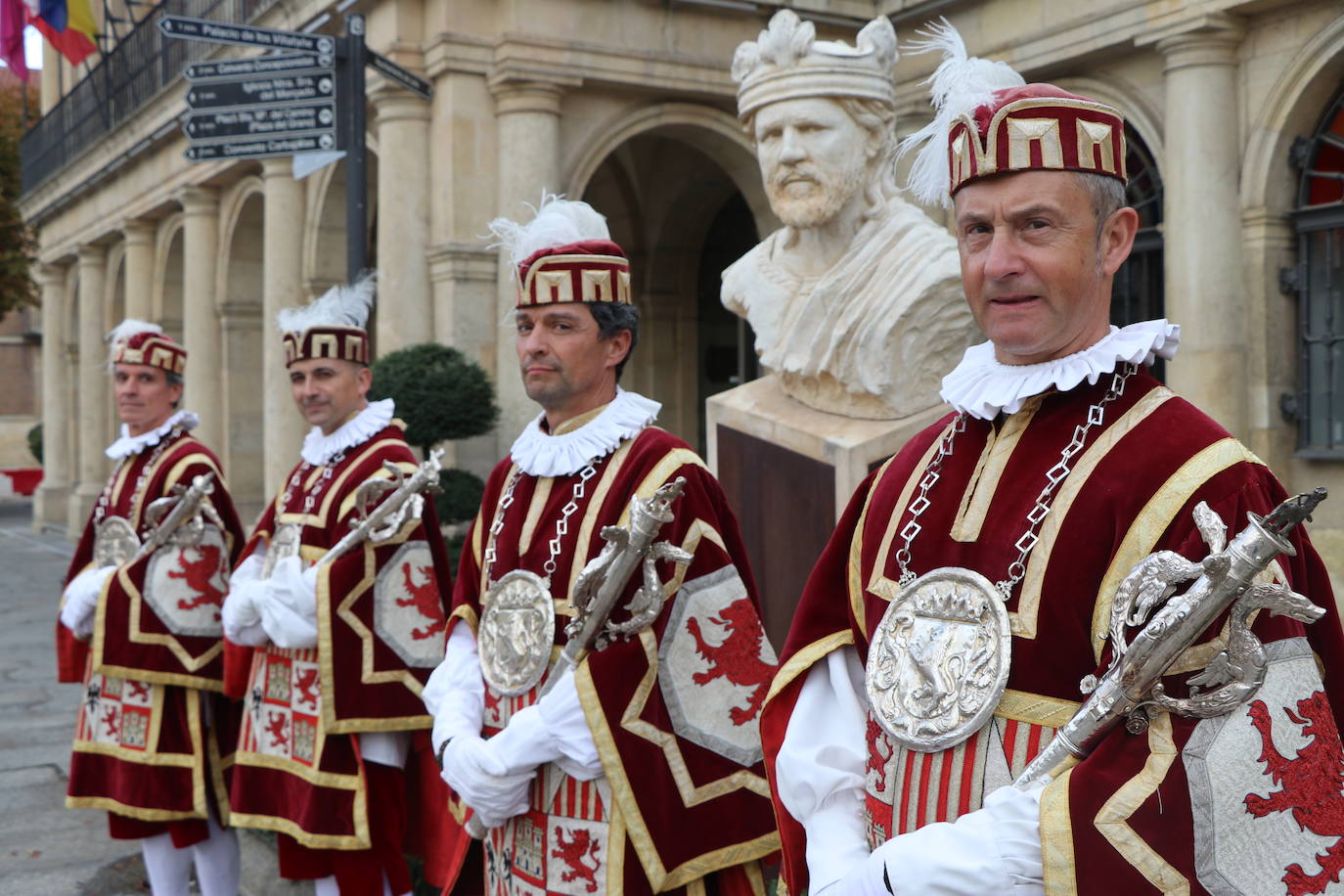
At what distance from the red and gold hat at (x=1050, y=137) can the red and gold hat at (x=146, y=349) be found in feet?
13.4

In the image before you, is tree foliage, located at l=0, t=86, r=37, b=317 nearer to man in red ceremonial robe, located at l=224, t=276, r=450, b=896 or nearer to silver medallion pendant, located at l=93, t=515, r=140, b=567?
silver medallion pendant, located at l=93, t=515, r=140, b=567

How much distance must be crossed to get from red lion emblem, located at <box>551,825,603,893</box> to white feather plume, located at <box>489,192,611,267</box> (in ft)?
4.49

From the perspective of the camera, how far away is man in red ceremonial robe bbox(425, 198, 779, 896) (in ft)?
9.09

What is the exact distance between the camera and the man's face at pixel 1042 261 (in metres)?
1.79

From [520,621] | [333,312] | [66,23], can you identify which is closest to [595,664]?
[520,621]

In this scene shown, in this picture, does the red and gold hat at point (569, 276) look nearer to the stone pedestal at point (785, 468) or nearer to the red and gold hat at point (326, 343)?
the stone pedestal at point (785, 468)

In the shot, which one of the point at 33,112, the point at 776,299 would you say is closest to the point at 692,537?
the point at 776,299

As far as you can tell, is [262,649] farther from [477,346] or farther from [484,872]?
[477,346]

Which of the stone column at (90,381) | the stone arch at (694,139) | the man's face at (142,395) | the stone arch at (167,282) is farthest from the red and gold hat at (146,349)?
the stone column at (90,381)

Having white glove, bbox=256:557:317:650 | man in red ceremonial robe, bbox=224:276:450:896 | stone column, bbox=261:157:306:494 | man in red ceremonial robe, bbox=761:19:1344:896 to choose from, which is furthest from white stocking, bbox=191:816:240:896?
stone column, bbox=261:157:306:494

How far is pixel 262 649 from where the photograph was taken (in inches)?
174

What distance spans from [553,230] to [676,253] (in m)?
12.2

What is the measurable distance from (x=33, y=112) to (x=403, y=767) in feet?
106

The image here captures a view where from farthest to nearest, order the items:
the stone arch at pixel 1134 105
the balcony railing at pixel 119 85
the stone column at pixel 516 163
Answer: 1. the balcony railing at pixel 119 85
2. the stone column at pixel 516 163
3. the stone arch at pixel 1134 105
